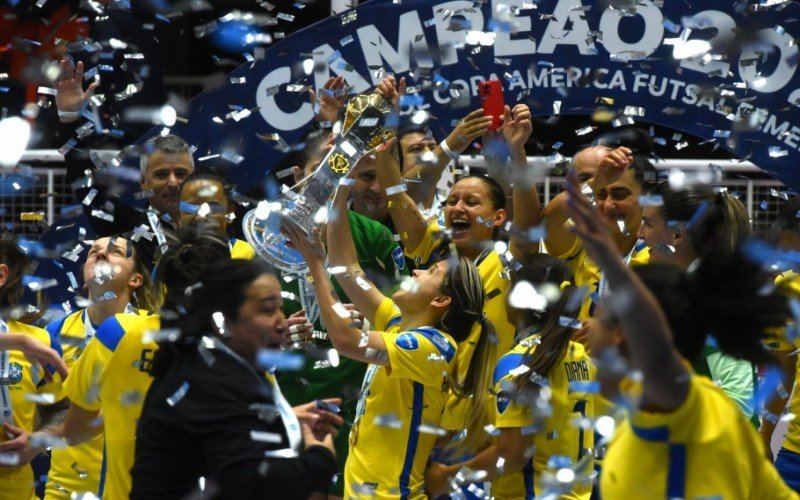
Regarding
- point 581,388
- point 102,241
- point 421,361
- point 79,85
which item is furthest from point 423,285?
point 79,85

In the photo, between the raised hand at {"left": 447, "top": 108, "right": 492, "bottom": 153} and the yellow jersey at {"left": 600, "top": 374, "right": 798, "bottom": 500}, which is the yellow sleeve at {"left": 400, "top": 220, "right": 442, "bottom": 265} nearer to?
the raised hand at {"left": 447, "top": 108, "right": 492, "bottom": 153}

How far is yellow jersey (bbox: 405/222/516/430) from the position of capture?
17.0 ft

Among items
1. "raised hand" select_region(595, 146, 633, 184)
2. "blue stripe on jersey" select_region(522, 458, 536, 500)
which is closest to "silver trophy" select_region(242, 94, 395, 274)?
"raised hand" select_region(595, 146, 633, 184)

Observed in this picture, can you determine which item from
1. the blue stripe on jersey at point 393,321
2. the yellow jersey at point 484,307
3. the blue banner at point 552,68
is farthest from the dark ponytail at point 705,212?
the blue banner at point 552,68

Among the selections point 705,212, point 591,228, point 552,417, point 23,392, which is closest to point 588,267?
point 705,212

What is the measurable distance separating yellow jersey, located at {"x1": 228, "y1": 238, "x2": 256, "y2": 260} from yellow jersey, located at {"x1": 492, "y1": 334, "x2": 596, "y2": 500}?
50.2 inches

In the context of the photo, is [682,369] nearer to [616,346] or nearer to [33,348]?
[616,346]

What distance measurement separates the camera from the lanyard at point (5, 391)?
556 cm

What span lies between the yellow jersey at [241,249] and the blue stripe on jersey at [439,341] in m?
1.01

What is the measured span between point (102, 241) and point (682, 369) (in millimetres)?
2976

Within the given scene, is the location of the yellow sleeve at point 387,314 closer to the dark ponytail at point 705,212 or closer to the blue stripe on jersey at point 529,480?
the blue stripe on jersey at point 529,480

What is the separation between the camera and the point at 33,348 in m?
4.99

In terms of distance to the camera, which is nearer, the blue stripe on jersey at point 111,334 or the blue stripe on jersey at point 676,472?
the blue stripe on jersey at point 676,472

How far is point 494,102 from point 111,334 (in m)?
2.20
